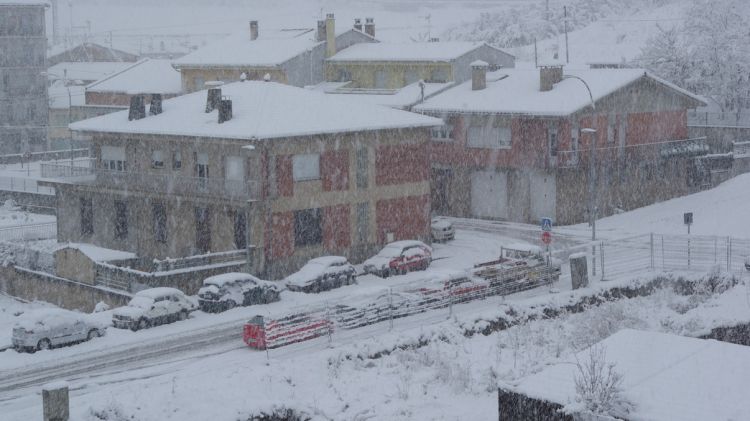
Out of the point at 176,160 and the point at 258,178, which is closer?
the point at 258,178

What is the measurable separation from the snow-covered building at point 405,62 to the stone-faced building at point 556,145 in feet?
18.7

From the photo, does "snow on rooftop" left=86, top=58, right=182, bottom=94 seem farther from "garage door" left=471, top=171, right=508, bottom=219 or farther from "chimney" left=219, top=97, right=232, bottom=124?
"chimney" left=219, top=97, right=232, bottom=124

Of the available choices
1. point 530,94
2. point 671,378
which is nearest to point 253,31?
point 530,94

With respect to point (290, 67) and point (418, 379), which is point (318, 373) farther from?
point (290, 67)

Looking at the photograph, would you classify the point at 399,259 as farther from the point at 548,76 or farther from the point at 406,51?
the point at 406,51

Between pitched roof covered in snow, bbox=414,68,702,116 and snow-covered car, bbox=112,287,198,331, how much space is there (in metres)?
24.8

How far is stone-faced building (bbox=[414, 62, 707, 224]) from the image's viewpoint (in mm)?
54938

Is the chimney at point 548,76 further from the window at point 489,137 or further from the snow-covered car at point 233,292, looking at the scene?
the snow-covered car at point 233,292

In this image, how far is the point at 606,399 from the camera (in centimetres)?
1650

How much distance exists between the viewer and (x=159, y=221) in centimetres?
4828

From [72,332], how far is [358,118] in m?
17.9

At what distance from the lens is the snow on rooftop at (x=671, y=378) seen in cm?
1623

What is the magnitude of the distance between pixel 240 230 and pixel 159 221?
5.53m

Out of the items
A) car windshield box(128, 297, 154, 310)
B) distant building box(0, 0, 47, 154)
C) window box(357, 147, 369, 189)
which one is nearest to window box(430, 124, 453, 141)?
window box(357, 147, 369, 189)
